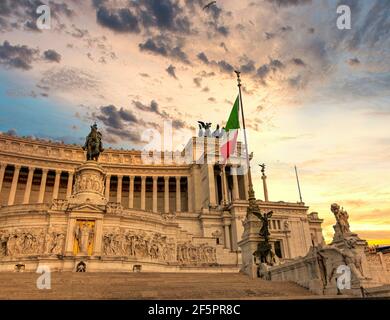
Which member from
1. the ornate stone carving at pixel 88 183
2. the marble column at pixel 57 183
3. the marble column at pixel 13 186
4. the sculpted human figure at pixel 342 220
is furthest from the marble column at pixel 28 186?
the sculpted human figure at pixel 342 220

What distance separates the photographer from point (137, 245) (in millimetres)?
33125

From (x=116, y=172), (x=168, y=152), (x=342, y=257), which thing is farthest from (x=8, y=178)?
(x=342, y=257)

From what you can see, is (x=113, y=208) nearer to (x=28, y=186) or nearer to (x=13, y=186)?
(x=28, y=186)

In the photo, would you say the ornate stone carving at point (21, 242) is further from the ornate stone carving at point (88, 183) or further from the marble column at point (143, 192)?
the marble column at point (143, 192)

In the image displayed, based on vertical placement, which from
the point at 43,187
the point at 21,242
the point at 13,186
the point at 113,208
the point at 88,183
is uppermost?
the point at 43,187

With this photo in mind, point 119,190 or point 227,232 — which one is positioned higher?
point 119,190

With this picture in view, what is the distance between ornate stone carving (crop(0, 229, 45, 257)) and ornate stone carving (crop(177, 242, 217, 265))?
13.8m

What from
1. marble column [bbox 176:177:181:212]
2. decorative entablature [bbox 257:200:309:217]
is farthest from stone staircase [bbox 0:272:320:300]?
marble column [bbox 176:177:181:212]

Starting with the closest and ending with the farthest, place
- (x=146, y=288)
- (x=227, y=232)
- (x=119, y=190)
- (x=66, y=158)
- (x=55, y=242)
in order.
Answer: (x=146, y=288), (x=55, y=242), (x=227, y=232), (x=66, y=158), (x=119, y=190)

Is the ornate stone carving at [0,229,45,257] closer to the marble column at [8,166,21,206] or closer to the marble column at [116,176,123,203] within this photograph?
the marble column at [8,166,21,206]

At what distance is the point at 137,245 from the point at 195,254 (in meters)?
7.18

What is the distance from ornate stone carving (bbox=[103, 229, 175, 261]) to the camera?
104 ft

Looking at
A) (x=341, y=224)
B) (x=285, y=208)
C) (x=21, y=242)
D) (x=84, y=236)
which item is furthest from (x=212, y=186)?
(x=341, y=224)
